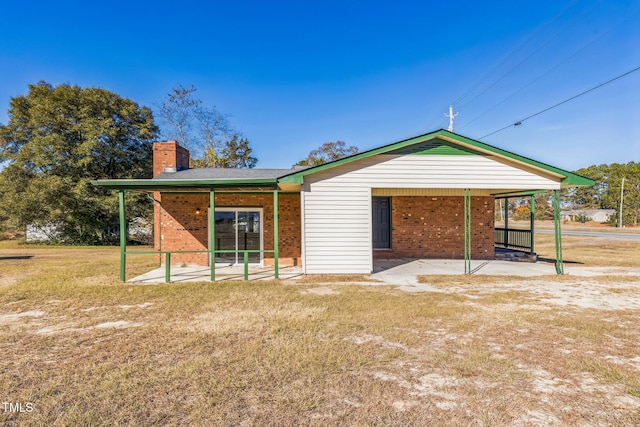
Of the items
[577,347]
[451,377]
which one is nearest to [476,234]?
[577,347]

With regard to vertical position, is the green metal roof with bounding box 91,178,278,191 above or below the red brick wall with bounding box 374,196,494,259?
above

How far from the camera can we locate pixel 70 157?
20.9 metres

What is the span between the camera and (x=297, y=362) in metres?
3.67

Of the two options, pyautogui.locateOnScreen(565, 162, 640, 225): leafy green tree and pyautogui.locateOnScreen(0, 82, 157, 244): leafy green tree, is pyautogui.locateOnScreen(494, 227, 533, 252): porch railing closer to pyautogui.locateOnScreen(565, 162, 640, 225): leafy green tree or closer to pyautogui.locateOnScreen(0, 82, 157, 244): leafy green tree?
pyautogui.locateOnScreen(0, 82, 157, 244): leafy green tree

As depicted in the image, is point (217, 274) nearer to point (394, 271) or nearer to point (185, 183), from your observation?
point (185, 183)

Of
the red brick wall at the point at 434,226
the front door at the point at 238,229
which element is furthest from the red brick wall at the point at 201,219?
the red brick wall at the point at 434,226

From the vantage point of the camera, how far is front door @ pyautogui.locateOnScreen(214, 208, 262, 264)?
1110 cm

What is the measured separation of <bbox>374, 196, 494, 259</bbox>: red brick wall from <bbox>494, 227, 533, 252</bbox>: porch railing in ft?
5.12

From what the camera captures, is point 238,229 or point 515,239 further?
point 515,239

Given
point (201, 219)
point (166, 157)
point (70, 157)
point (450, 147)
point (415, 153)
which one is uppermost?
point (70, 157)

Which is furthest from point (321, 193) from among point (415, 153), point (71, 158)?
point (71, 158)

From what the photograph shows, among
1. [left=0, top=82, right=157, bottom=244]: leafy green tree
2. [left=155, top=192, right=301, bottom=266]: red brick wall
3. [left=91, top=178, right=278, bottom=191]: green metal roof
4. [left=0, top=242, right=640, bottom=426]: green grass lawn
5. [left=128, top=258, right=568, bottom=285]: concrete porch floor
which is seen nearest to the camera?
[left=0, top=242, right=640, bottom=426]: green grass lawn

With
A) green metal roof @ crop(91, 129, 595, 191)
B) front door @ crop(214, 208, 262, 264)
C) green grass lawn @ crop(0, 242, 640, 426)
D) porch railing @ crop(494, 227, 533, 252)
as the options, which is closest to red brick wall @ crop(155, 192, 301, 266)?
front door @ crop(214, 208, 262, 264)

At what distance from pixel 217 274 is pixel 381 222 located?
21.6 feet
